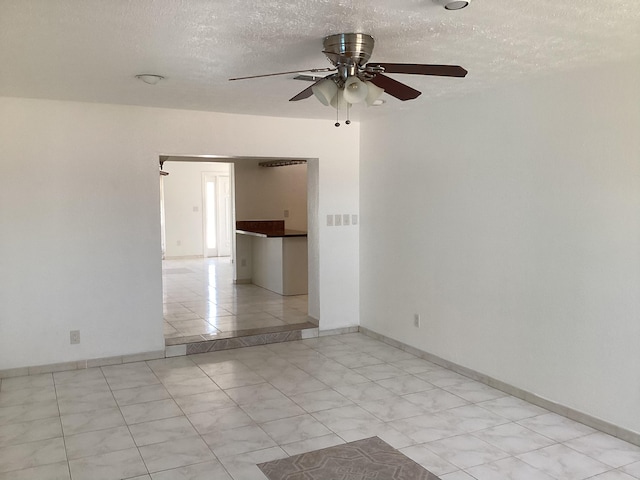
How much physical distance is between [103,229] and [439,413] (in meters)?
3.15

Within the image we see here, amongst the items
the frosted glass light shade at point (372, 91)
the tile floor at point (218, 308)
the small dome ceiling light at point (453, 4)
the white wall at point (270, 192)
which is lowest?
the tile floor at point (218, 308)

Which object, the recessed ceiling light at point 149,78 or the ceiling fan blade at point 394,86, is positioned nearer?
the ceiling fan blade at point 394,86

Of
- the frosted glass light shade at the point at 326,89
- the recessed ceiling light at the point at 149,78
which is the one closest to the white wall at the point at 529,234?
the frosted glass light shade at the point at 326,89

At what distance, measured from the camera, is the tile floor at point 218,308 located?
221 inches

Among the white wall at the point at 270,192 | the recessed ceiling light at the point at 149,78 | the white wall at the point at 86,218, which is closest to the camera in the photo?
the recessed ceiling light at the point at 149,78

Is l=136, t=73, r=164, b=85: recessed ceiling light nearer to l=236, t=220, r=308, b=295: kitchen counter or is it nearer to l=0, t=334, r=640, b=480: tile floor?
l=0, t=334, r=640, b=480: tile floor

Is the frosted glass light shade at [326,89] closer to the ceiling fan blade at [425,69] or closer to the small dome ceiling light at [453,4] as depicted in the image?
the ceiling fan blade at [425,69]

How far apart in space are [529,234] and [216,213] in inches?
382

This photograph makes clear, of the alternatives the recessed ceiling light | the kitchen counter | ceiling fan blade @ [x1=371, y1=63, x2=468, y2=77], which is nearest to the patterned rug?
ceiling fan blade @ [x1=371, y1=63, x2=468, y2=77]

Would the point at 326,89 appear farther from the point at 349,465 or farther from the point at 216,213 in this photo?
the point at 216,213

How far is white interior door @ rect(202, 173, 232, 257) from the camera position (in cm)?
1246

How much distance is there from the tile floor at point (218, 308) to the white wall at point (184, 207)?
258 centimetres

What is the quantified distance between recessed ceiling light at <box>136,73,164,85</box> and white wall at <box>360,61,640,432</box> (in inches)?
91.1

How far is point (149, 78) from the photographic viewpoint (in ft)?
11.6
